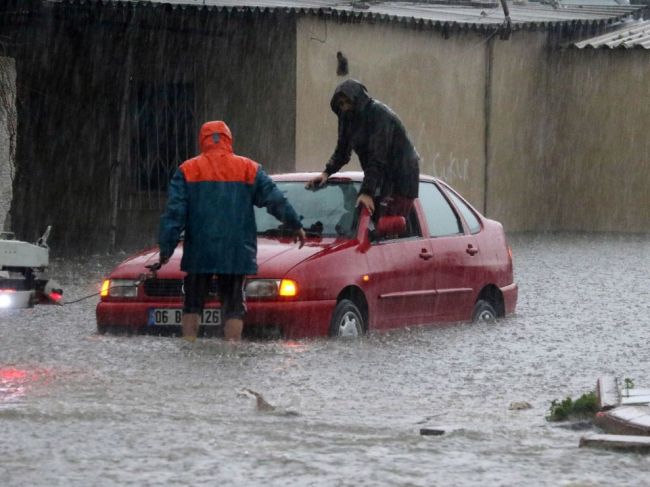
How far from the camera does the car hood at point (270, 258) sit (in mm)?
10688

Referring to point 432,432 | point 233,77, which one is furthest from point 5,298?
point 233,77

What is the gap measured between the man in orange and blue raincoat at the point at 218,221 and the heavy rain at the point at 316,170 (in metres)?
0.33

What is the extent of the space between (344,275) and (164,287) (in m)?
1.27

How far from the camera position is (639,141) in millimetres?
28016

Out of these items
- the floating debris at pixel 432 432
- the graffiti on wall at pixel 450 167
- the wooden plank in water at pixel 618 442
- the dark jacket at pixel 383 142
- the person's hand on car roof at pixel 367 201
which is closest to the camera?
the wooden plank in water at pixel 618 442

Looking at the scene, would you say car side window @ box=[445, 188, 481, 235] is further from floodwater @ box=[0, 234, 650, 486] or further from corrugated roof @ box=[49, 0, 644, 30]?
corrugated roof @ box=[49, 0, 644, 30]

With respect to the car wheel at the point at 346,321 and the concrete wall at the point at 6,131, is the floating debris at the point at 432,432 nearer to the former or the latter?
the car wheel at the point at 346,321

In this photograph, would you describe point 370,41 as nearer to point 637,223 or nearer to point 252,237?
point 637,223

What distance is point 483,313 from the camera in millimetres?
12844

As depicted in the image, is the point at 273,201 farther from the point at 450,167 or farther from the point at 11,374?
the point at 450,167

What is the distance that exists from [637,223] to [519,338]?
16.3m

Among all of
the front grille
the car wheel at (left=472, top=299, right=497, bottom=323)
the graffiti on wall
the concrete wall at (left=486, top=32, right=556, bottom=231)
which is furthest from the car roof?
the concrete wall at (left=486, top=32, right=556, bottom=231)

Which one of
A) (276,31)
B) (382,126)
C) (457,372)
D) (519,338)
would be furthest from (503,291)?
(276,31)

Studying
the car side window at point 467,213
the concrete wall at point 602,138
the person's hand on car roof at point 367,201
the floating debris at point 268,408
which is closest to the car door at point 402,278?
the person's hand on car roof at point 367,201
